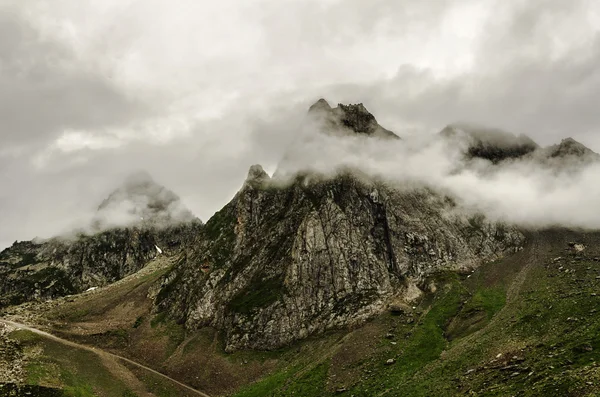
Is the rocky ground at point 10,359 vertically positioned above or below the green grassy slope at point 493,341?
above

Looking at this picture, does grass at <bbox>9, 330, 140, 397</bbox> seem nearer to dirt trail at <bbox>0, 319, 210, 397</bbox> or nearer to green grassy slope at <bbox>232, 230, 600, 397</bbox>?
dirt trail at <bbox>0, 319, 210, 397</bbox>

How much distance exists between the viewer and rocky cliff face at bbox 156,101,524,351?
146m

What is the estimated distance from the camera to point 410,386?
88.8 metres

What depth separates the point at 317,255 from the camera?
6304 inches

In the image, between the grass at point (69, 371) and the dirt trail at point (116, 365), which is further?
the dirt trail at point (116, 365)

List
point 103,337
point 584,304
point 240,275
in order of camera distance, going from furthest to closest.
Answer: point 240,275, point 103,337, point 584,304

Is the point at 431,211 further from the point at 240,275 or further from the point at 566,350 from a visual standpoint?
the point at 566,350

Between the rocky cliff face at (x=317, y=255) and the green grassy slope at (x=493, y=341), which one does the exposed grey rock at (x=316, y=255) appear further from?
the green grassy slope at (x=493, y=341)

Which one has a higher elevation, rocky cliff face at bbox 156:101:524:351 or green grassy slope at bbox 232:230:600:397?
rocky cliff face at bbox 156:101:524:351

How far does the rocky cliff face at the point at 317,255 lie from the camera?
146m

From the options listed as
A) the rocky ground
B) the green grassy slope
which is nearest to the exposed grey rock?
the green grassy slope

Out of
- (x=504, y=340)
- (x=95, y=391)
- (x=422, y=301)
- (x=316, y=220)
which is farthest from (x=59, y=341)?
(x=504, y=340)

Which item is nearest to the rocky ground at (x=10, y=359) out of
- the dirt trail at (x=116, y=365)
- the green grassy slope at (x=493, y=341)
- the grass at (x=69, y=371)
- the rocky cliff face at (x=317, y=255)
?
the grass at (x=69, y=371)

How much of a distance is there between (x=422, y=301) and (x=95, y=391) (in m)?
106
